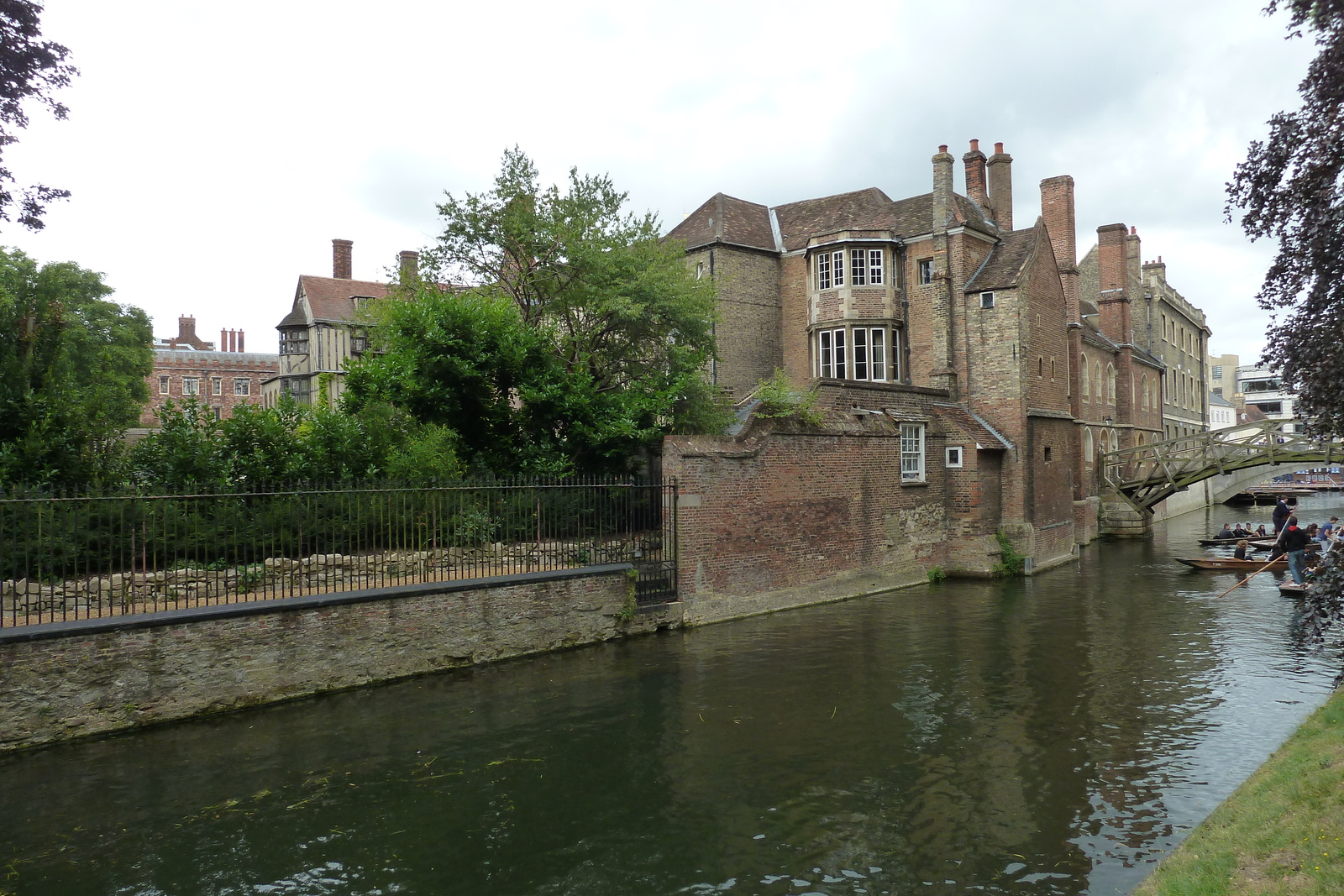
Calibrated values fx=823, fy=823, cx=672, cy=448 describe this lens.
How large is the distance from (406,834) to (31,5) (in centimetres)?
1298

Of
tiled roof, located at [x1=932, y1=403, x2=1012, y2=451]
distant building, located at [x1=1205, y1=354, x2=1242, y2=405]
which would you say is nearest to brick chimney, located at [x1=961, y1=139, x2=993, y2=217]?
tiled roof, located at [x1=932, y1=403, x2=1012, y2=451]

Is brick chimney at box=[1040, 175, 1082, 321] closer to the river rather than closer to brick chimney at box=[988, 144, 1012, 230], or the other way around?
brick chimney at box=[988, 144, 1012, 230]

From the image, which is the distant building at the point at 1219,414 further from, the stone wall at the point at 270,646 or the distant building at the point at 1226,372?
the stone wall at the point at 270,646

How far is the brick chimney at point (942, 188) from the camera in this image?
26.7 metres

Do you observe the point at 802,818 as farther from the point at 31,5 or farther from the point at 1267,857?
the point at 31,5

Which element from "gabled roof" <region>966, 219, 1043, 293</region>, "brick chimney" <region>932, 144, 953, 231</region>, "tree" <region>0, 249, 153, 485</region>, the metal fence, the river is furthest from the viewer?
"brick chimney" <region>932, 144, 953, 231</region>

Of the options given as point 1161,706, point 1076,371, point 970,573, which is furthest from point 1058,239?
point 1161,706

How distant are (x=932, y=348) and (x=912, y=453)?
24.2 feet

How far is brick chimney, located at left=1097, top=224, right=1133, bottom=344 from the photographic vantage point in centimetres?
4031

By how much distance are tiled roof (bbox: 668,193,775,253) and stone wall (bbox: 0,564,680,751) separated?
63.0 ft

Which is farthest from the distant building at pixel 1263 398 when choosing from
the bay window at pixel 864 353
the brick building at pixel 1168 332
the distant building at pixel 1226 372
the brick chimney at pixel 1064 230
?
the bay window at pixel 864 353

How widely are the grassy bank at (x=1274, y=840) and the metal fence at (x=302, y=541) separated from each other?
10.5 meters

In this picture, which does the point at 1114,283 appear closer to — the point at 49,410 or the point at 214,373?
the point at 49,410

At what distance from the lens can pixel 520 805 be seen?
7914mm
